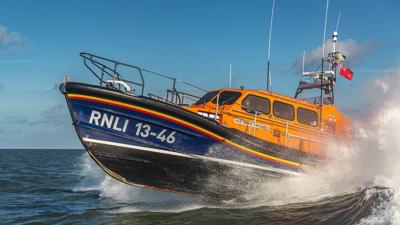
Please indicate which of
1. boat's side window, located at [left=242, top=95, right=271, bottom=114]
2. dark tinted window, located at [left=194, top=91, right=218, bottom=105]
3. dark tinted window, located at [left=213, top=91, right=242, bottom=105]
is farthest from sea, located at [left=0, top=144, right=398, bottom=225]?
dark tinted window, located at [left=194, top=91, right=218, bottom=105]

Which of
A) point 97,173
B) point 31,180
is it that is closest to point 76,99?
point 31,180

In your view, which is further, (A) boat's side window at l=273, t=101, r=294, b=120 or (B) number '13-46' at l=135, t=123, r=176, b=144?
(A) boat's side window at l=273, t=101, r=294, b=120

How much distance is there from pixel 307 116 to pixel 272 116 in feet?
3.77

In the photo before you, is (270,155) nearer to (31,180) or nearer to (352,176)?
(352,176)

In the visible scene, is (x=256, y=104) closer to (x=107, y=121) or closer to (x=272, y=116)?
(x=272, y=116)

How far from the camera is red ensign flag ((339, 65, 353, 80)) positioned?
12.3 m

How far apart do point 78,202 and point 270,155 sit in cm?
530

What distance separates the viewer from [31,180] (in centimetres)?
1602

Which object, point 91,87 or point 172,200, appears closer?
point 91,87

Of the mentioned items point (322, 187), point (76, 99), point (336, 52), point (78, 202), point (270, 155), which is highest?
point (336, 52)

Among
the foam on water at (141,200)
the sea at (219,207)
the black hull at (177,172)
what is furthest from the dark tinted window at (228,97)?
the foam on water at (141,200)

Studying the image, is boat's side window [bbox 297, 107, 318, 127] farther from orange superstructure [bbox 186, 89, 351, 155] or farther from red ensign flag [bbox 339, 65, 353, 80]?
red ensign flag [bbox 339, 65, 353, 80]

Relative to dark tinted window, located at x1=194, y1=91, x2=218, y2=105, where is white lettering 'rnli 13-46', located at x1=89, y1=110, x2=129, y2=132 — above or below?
below

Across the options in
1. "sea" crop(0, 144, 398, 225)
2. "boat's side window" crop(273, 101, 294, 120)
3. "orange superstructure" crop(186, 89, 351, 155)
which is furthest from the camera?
"boat's side window" crop(273, 101, 294, 120)
